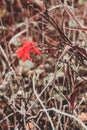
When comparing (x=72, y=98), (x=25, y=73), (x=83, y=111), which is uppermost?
(x=72, y=98)

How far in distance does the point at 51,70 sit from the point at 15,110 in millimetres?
433

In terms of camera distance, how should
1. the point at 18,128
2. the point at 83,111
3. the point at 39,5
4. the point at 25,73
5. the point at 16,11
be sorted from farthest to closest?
1. the point at 16,11
2. the point at 39,5
3. the point at 25,73
4. the point at 83,111
5. the point at 18,128

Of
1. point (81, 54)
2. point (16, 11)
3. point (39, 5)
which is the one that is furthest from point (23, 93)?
point (16, 11)

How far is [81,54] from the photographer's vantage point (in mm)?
1023

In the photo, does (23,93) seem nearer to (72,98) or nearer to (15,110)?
(15,110)

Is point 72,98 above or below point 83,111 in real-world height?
above

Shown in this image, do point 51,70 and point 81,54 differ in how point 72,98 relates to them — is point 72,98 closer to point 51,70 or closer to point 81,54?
point 81,54

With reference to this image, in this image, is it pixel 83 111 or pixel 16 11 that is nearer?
pixel 83 111

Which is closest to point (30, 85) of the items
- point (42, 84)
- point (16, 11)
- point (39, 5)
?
point (42, 84)

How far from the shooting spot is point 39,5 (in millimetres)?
2432

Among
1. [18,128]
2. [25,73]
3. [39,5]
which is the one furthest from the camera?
[39,5]

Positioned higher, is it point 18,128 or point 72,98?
point 72,98

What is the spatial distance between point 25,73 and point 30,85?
103 millimetres

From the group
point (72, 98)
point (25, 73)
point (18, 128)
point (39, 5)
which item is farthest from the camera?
point (39, 5)
